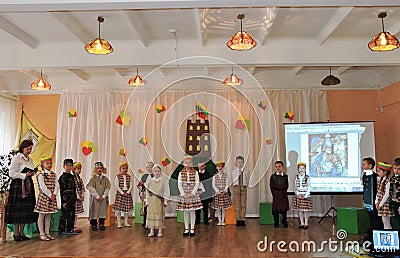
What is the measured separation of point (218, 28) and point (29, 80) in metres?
5.04

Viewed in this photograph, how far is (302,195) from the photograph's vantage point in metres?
7.01

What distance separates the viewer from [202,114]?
2844 millimetres

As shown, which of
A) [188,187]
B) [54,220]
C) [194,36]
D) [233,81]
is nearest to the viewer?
[233,81]

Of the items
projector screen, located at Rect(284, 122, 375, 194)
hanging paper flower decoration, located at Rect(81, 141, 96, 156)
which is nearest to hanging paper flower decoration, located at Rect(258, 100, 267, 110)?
projector screen, located at Rect(284, 122, 375, 194)

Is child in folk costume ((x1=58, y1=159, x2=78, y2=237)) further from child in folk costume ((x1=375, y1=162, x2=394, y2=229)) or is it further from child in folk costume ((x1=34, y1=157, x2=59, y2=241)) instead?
child in folk costume ((x1=375, y1=162, x2=394, y2=229))

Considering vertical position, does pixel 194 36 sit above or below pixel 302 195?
above

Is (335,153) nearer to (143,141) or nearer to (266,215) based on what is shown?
(266,215)

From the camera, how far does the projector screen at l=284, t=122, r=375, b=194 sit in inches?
290

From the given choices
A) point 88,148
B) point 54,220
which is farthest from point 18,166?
point 88,148

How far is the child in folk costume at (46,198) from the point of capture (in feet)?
18.7

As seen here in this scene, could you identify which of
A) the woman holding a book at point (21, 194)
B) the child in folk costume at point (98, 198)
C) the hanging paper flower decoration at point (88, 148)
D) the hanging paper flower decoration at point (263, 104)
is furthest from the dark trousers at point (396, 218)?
the hanging paper flower decoration at point (88, 148)

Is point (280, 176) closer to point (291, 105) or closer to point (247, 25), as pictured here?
point (291, 105)

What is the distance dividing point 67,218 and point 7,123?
3.54 meters

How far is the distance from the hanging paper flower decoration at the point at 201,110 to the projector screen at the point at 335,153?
5186 millimetres
